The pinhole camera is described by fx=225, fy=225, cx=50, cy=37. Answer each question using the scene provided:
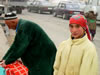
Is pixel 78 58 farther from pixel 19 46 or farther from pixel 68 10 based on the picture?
pixel 68 10

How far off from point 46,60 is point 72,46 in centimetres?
106

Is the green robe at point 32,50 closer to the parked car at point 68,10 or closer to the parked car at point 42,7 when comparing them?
the parked car at point 68,10

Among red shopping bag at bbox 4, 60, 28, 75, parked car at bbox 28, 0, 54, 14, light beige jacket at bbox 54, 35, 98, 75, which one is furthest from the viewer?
parked car at bbox 28, 0, 54, 14

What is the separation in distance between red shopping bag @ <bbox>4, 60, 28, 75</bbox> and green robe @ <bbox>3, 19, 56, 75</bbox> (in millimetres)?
82

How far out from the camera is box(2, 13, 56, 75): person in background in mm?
3213

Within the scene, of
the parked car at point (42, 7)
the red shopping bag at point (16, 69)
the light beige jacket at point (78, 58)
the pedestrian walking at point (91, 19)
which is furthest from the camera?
the parked car at point (42, 7)

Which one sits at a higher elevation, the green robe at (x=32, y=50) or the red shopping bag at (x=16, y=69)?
the green robe at (x=32, y=50)

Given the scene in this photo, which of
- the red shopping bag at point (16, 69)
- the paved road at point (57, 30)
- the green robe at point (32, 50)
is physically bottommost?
the paved road at point (57, 30)

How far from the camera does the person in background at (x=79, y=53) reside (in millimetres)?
2414

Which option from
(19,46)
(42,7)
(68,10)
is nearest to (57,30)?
(68,10)

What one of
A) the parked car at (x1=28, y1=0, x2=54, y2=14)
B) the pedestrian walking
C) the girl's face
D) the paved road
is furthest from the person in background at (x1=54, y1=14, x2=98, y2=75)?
the parked car at (x1=28, y1=0, x2=54, y2=14)

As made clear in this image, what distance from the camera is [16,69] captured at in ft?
10.6

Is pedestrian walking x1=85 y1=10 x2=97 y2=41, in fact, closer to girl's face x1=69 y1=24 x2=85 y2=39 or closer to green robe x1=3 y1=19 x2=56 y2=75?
green robe x1=3 y1=19 x2=56 y2=75

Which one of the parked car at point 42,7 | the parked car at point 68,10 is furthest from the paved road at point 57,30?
the parked car at point 42,7
